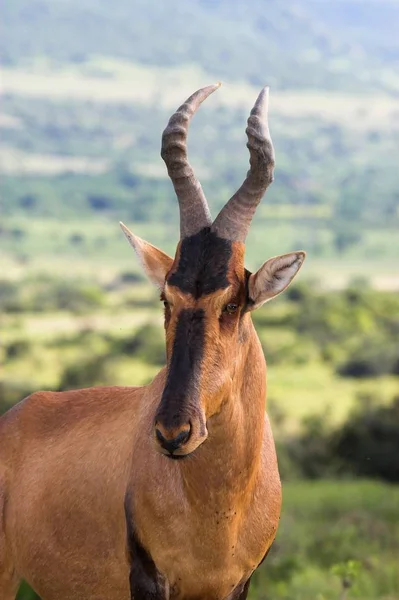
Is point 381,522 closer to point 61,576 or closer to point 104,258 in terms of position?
point 61,576

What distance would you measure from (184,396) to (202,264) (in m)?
0.92

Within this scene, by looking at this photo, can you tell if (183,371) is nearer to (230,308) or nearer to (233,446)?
(230,308)

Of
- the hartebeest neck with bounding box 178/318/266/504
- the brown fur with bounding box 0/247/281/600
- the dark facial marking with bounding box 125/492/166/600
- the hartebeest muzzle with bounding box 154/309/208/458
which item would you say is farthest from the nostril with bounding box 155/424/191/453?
the dark facial marking with bounding box 125/492/166/600

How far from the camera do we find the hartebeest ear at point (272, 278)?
8.05 metres

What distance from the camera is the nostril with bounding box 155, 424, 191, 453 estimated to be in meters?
7.41

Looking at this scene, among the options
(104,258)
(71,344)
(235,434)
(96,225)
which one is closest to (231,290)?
(235,434)

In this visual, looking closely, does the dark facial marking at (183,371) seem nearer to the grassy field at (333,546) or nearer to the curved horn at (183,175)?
the curved horn at (183,175)

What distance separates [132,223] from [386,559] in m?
161

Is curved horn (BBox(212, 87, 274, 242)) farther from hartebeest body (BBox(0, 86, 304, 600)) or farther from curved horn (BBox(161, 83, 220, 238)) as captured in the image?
curved horn (BBox(161, 83, 220, 238))

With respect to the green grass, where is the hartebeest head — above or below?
above

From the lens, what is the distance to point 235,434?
8367 mm

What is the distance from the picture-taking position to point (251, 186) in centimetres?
837

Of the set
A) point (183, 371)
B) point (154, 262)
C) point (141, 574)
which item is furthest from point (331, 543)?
point (183, 371)

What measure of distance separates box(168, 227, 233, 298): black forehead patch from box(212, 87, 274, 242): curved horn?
13cm
